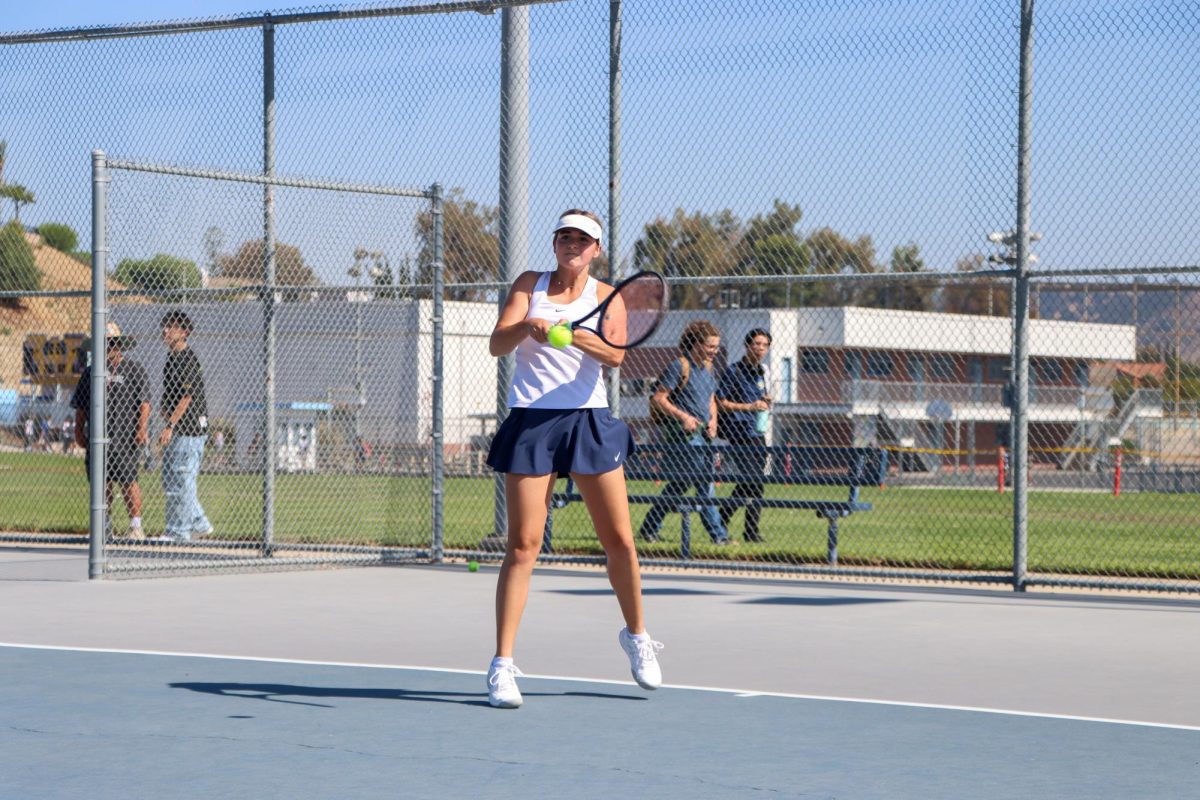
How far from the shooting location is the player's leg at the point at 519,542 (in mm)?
6918

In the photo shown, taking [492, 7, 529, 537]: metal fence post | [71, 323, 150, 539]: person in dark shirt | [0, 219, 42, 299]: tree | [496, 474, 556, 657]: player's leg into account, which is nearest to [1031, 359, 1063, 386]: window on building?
[0, 219, 42, 299]: tree

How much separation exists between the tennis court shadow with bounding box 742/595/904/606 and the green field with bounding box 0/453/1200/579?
1932 mm

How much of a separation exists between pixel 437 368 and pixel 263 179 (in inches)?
71.1

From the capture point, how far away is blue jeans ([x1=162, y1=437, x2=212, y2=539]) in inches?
527

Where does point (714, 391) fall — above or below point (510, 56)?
below

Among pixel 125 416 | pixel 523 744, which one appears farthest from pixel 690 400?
pixel 523 744

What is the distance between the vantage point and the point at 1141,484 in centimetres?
2961

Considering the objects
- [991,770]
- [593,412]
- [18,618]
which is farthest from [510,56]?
[991,770]

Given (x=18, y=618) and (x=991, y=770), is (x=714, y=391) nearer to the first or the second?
(x=18, y=618)

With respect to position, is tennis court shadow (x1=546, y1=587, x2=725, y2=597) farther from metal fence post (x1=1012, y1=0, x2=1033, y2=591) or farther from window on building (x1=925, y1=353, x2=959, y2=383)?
window on building (x1=925, y1=353, x2=959, y2=383)

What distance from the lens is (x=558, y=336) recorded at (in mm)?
6715

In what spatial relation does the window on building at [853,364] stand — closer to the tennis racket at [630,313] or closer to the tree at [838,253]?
the tree at [838,253]

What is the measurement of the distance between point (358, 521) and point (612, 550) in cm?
692

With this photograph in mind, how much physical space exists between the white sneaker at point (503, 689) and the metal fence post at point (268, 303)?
6.42 metres
